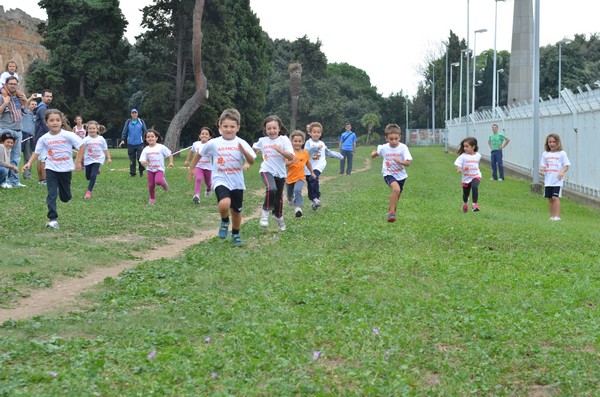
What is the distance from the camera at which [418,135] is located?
3836 inches

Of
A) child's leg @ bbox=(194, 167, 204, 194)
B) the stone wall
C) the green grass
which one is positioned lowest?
the green grass

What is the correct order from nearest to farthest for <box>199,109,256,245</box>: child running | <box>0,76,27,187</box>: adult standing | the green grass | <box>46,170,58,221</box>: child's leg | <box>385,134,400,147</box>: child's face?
1. the green grass
2. <box>199,109,256,245</box>: child running
3. <box>46,170,58,221</box>: child's leg
4. <box>385,134,400,147</box>: child's face
5. <box>0,76,27,187</box>: adult standing

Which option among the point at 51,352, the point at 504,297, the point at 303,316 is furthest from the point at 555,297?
the point at 51,352

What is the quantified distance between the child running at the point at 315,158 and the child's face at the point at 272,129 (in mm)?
2758

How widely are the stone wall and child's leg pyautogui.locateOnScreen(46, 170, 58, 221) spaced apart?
171 feet

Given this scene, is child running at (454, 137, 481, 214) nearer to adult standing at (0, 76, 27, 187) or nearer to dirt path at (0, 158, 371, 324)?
dirt path at (0, 158, 371, 324)

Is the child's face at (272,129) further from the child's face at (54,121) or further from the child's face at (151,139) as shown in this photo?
the child's face at (151,139)

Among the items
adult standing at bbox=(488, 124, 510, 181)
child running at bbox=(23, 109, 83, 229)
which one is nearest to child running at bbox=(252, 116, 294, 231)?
child running at bbox=(23, 109, 83, 229)

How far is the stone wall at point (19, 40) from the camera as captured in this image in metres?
62.8

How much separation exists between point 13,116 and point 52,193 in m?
6.99

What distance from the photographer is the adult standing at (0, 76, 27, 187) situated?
17.7 metres

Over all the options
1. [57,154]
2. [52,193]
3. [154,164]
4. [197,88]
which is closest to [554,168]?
[154,164]

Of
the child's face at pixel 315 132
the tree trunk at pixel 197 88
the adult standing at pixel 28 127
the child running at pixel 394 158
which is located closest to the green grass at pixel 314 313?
the child running at pixel 394 158

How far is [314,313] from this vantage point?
22.0ft
